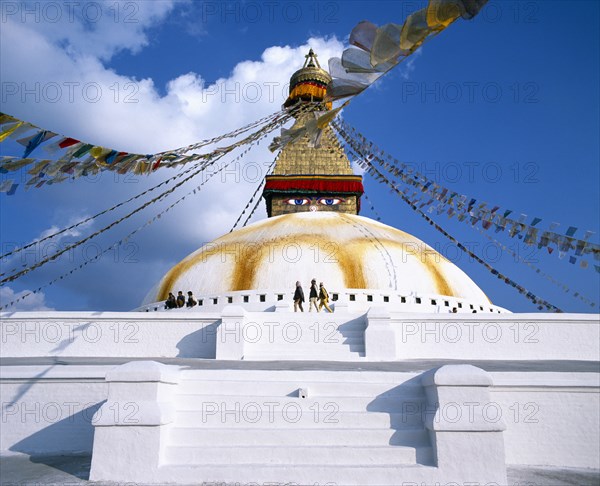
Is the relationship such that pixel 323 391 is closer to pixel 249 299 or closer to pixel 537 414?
pixel 537 414

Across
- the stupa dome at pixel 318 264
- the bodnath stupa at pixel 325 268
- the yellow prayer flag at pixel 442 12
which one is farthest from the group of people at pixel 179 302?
the yellow prayer flag at pixel 442 12

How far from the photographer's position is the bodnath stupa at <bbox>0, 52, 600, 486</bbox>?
4.62 metres

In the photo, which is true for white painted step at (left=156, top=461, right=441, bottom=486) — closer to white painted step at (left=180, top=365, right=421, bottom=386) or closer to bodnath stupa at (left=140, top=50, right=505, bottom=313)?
white painted step at (left=180, top=365, right=421, bottom=386)

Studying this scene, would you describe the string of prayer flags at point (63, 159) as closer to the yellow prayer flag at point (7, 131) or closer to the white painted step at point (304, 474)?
the yellow prayer flag at point (7, 131)

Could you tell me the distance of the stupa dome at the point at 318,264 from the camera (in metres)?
12.5

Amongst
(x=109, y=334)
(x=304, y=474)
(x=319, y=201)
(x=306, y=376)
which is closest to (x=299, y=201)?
(x=319, y=201)

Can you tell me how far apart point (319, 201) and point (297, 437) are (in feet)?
47.2

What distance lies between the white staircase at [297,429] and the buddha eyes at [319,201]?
13510mm

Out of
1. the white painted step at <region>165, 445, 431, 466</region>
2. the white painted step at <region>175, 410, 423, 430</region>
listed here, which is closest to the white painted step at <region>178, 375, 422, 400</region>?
the white painted step at <region>175, 410, 423, 430</region>

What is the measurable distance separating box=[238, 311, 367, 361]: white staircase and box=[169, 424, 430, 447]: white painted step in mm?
4167

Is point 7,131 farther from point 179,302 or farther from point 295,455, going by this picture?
point 179,302

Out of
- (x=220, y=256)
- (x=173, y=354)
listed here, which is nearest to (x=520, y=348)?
(x=173, y=354)

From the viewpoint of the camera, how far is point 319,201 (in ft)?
61.9

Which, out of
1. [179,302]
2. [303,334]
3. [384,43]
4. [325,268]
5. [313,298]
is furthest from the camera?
[325,268]
